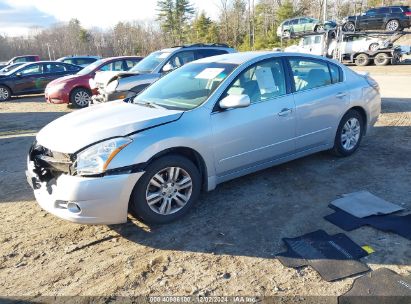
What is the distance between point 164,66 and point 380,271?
7.15 m

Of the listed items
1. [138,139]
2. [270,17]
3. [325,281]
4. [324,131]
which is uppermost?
[270,17]

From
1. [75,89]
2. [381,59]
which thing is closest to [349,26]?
[381,59]

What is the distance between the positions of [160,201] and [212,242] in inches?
26.6

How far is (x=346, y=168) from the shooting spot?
506cm

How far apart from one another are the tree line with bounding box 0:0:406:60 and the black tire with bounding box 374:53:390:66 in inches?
727

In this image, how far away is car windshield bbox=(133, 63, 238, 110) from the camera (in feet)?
13.3

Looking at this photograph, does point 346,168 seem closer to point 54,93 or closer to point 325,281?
point 325,281

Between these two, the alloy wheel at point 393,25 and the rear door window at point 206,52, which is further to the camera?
the alloy wheel at point 393,25

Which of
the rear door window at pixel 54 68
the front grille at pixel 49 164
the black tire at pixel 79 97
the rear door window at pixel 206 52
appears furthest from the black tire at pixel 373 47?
the front grille at pixel 49 164

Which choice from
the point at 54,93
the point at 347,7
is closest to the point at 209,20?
the point at 347,7

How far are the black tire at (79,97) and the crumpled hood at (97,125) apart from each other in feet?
26.8

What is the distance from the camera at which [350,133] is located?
18.0 feet

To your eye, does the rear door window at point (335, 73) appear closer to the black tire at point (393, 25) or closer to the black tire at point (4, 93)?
the black tire at point (4, 93)

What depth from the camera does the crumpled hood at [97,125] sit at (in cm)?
338
